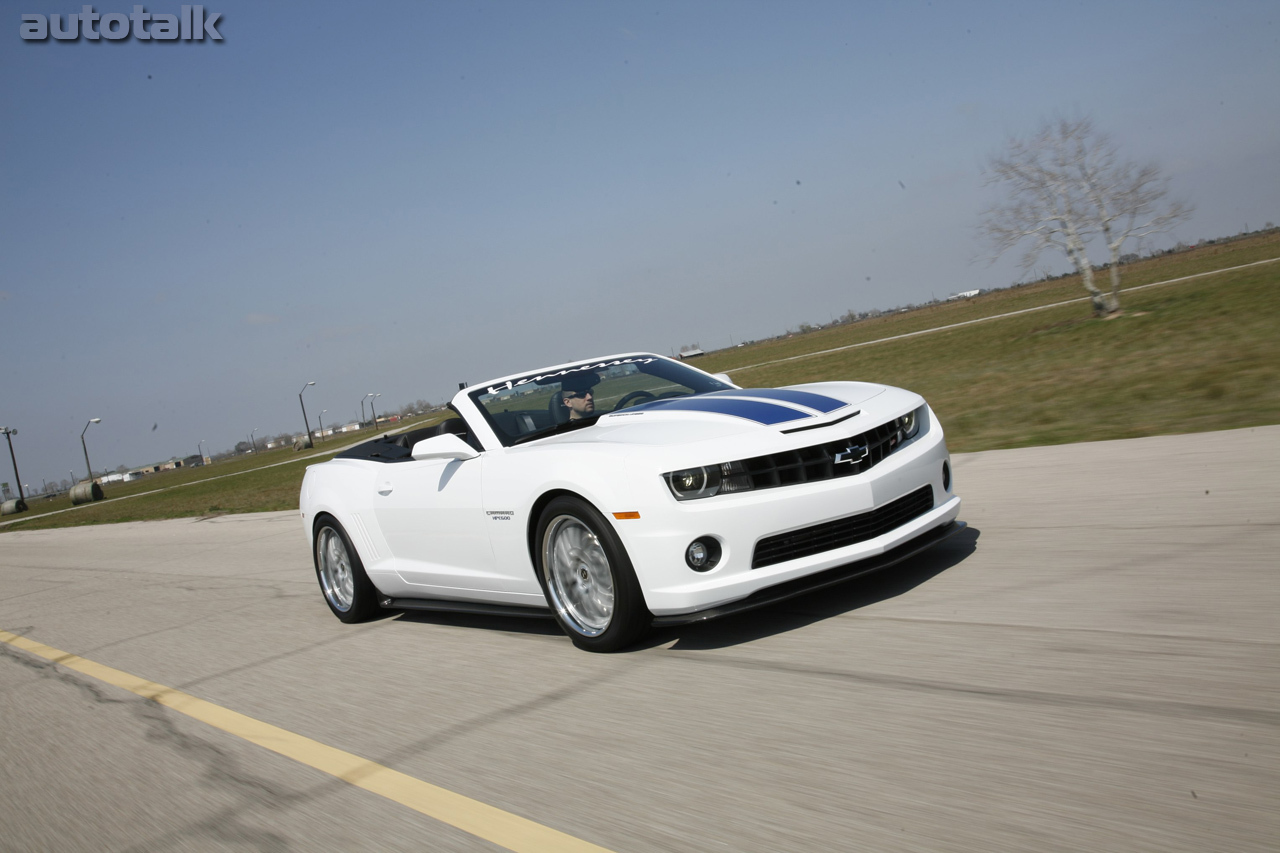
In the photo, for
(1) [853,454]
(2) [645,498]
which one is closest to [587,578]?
(2) [645,498]

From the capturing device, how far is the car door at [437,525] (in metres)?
5.16

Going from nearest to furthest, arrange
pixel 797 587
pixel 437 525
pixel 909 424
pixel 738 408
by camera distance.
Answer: pixel 797 587
pixel 738 408
pixel 909 424
pixel 437 525

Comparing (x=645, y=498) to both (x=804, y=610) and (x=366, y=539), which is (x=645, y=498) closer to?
(x=804, y=610)

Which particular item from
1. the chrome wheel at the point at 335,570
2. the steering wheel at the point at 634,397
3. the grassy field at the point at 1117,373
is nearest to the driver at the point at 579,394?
the steering wheel at the point at 634,397

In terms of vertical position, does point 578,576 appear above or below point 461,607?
above

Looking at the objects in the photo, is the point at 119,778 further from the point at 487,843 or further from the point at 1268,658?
the point at 1268,658

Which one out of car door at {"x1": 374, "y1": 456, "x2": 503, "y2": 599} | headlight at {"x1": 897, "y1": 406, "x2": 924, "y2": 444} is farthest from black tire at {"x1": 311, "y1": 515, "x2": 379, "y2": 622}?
headlight at {"x1": 897, "y1": 406, "x2": 924, "y2": 444}

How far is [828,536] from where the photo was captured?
167 inches

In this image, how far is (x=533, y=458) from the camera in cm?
478

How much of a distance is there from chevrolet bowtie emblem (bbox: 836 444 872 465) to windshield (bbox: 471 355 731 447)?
152cm

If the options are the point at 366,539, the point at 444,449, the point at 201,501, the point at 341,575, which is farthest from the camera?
the point at 201,501

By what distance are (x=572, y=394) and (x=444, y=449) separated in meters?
0.90

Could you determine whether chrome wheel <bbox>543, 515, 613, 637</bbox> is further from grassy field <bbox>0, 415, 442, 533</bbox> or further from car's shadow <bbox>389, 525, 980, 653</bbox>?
grassy field <bbox>0, 415, 442, 533</bbox>

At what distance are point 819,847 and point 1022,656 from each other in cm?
146
